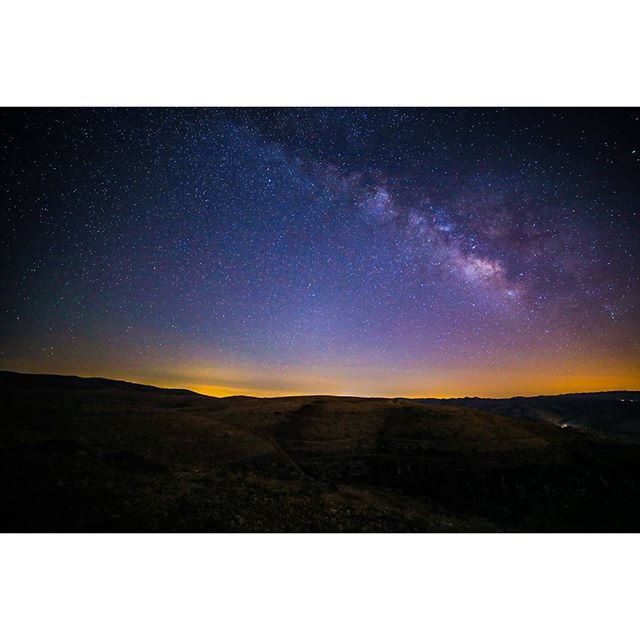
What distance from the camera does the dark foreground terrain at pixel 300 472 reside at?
8.80m

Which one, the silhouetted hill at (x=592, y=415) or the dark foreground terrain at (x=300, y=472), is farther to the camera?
the silhouetted hill at (x=592, y=415)

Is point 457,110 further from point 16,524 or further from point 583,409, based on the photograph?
point 583,409

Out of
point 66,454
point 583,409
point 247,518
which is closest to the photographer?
point 247,518

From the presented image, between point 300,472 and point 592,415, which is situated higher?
point 300,472

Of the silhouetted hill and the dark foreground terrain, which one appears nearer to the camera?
the dark foreground terrain

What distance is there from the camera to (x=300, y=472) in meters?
13.7

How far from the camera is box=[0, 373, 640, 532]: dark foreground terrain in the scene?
28.9ft

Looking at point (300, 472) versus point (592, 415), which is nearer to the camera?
point (300, 472)

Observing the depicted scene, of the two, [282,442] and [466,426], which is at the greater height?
[466,426]

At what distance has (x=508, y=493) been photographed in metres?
11.7

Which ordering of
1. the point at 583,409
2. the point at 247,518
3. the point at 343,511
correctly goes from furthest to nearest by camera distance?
1. the point at 583,409
2. the point at 343,511
3. the point at 247,518

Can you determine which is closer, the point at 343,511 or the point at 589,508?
the point at 343,511

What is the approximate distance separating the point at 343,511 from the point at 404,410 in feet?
42.1

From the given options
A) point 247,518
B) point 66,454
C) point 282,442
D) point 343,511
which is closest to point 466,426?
point 282,442
